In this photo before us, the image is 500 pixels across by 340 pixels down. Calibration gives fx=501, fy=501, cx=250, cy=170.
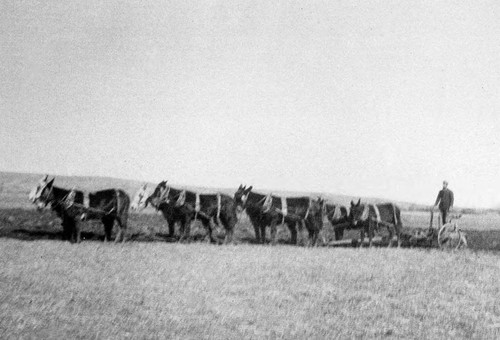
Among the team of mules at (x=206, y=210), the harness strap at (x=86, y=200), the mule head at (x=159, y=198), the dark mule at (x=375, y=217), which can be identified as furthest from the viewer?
the dark mule at (x=375, y=217)

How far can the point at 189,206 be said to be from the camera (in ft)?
58.4

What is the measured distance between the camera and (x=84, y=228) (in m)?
20.3

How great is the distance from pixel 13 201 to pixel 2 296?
96.2 ft

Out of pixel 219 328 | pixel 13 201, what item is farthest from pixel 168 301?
pixel 13 201

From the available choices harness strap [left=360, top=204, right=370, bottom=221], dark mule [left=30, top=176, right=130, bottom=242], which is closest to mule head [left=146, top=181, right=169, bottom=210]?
dark mule [left=30, top=176, right=130, bottom=242]

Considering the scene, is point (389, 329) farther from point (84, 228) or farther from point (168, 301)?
point (84, 228)

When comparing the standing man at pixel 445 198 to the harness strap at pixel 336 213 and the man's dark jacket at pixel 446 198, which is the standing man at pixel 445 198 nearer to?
the man's dark jacket at pixel 446 198

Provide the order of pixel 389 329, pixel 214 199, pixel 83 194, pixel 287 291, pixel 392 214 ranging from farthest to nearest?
pixel 392 214 < pixel 214 199 < pixel 83 194 < pixel 287 291 < pixel 389 329

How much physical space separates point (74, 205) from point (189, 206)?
389cm

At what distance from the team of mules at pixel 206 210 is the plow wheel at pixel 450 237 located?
1.56m

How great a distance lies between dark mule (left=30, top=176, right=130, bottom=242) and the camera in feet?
52.5

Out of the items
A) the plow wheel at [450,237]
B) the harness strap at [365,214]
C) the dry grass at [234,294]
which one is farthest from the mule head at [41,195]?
the plow wheel at [450,237]

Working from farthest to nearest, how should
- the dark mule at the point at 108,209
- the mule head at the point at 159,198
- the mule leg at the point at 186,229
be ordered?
the mule head at the point at 159,198 → the mule leg at the point at 186,229 → the dark mule at the point at 108,209

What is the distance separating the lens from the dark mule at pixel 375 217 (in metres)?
18.9
